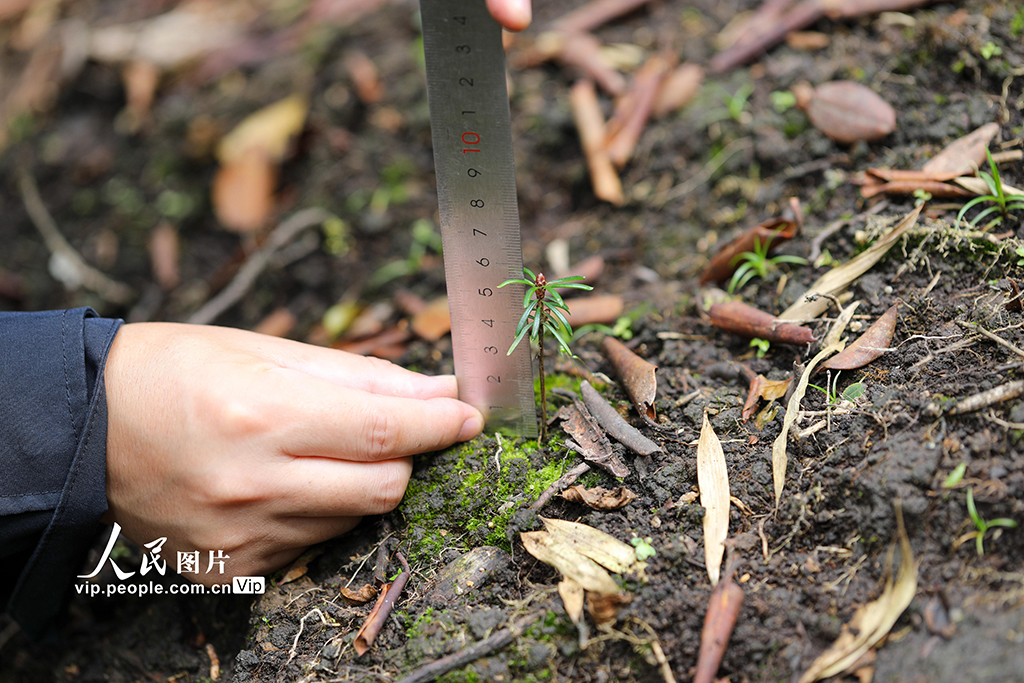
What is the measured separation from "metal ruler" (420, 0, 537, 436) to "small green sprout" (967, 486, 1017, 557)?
1191mm

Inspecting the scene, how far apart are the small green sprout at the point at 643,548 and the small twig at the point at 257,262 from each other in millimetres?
2592

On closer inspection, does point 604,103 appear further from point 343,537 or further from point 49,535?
point 49,535

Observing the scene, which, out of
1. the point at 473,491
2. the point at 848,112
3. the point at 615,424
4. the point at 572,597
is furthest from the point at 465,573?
the point at 848,112

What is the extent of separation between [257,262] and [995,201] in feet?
11.0

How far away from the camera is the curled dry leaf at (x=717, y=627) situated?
1594 millimetres

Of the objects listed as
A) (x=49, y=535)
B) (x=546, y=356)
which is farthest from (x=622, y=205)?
(x=49, y=535)

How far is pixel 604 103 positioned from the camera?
11.7ft

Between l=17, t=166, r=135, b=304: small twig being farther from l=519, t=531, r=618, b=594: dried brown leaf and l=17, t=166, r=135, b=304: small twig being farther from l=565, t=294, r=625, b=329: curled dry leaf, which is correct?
l=519, t=531, r=618, b=594: dried brown leaf

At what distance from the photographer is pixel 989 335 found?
1.84 meters

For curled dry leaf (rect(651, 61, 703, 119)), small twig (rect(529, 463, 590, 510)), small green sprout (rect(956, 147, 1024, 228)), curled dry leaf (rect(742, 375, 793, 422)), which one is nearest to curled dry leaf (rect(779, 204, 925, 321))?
small green sprout (rect(956, 147, 1024, 228))

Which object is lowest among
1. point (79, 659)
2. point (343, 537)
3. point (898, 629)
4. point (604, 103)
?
point (79, 659)

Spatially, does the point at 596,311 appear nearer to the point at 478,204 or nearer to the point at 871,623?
the point at 478,204

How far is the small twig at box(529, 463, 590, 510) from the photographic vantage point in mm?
1960

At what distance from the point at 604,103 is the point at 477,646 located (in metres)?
2.83
